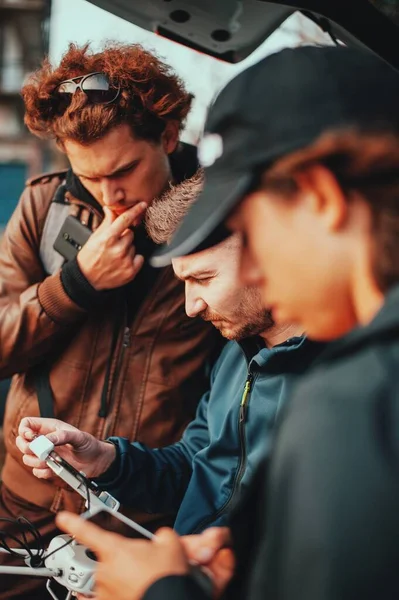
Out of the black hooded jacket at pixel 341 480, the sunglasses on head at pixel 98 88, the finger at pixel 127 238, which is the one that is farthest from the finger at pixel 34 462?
the sunglasses on head at pixel 98 88

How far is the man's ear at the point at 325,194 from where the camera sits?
3.26ft

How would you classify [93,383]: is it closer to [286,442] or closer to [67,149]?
[67,149]

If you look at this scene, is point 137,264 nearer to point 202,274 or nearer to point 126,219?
point 126,219

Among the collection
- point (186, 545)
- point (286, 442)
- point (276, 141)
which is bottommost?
point (186, 545)

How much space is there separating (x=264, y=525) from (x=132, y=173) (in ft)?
5.38

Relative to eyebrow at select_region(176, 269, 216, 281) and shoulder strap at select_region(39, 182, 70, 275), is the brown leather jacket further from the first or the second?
eyebrow at select_region(176, 269, 216, 281)

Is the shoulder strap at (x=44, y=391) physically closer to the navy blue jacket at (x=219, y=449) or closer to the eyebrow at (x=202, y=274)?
the navy blue jacket at (x=219, y=449)

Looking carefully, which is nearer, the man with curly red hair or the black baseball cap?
the black baseball cap

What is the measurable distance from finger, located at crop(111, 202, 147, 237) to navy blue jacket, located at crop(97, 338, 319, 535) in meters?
0.54

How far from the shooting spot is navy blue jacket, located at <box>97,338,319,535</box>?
1892 mm

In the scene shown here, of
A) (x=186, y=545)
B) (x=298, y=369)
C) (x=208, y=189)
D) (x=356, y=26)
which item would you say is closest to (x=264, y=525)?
(x=186, y=545)

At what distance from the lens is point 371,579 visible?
34.2 inches

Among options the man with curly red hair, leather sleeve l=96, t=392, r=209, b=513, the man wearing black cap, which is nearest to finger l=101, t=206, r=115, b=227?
the man with curly red hair

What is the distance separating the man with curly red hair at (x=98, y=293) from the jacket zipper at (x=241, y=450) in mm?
477
